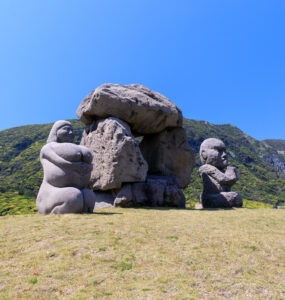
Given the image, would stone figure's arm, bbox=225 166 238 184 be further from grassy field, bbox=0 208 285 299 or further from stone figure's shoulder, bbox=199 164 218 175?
grassy field, bbox=0 208 285 299

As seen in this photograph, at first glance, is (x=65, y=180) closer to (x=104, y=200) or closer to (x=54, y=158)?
(x=54, y=158)

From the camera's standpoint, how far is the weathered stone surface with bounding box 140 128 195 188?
10.6 meters

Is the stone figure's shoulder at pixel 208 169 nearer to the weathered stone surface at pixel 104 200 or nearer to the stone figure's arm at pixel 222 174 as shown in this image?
the stone figure's arm at pixel 222 174

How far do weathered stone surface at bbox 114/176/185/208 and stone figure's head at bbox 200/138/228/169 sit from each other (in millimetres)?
2022

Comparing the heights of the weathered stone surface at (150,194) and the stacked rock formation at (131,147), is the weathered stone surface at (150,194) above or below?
below

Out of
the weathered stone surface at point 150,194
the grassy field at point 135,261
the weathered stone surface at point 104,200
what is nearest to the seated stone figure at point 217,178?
the weathered stone surface at point 150,194

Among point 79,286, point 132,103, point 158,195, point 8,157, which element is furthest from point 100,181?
point 8,157

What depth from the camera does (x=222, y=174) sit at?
388 inches

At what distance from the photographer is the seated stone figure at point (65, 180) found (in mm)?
6008

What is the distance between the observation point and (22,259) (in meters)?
3.38

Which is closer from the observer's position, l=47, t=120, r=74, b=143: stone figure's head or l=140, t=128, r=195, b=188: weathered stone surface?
l=47, t=120, r=74, b=143: stone figure's head

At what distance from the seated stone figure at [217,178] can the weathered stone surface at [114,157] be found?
2898 mm

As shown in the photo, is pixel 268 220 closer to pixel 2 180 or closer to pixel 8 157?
pixel 2 180

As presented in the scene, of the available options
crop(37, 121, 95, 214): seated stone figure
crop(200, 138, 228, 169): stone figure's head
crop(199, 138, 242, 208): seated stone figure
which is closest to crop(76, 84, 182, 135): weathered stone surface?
crop(200, 138, 228, 169): stone figure's head
